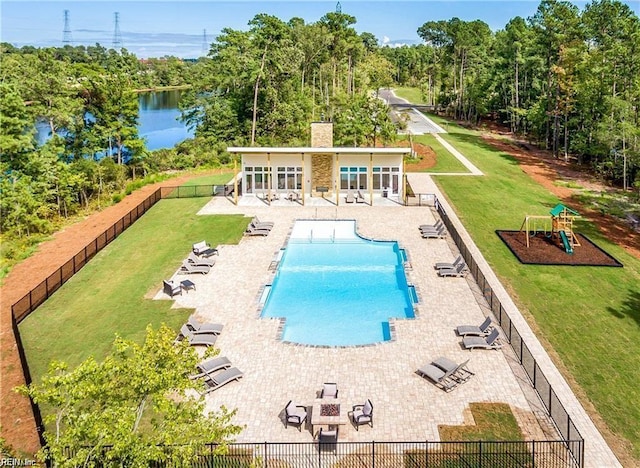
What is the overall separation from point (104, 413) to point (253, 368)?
20.7 feet

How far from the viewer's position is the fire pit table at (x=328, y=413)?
10.6 meters

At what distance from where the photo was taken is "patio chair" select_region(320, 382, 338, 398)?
11508 mm

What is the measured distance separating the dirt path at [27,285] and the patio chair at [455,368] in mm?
9290

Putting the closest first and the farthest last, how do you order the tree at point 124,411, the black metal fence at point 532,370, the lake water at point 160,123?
1. the tree at point 124,411
2. the black metal fence at point 532,370
3. the lake water at point 160,123

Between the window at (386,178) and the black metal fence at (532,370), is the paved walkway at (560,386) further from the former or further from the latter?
the window at (386,178)

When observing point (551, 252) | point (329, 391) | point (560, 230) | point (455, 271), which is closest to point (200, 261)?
point (455, 271)

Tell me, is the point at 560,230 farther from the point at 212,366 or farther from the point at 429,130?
the point at 429,130

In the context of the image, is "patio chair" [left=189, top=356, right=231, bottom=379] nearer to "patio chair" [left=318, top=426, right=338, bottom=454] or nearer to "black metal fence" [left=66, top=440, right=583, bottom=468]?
"black metal fence" [left=66, top=440, right=583, bottom=468]

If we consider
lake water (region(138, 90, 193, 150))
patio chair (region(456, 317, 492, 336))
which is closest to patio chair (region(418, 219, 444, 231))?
patio chair (region(456, 317, 492, 336))

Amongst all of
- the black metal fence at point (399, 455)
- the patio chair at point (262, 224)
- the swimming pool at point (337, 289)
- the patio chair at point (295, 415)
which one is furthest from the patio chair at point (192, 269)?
the black metal fence at point (399, 455)

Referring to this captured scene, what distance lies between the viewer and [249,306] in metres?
16.6

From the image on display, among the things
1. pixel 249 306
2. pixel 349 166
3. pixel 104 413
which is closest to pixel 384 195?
pixel 349 166

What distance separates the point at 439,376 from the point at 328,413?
3123mm

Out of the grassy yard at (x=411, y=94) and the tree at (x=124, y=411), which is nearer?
the tree at (x=124, y=411)
